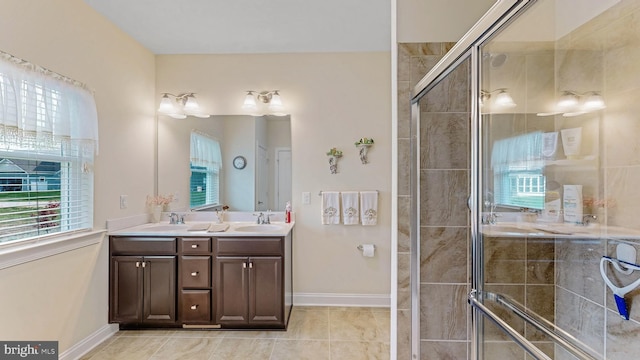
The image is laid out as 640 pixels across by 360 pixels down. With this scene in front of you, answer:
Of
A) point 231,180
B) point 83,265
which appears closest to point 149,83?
point 231,180

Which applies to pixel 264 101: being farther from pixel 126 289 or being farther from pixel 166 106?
pixel 126 289

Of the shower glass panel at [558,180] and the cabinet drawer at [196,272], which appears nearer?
the shower glass panel at [558,180]

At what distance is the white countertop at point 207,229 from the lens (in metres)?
2.57

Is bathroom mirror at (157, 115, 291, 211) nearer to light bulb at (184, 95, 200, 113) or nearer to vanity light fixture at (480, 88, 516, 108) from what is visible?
light bulb at (184, 95, 200, 113)

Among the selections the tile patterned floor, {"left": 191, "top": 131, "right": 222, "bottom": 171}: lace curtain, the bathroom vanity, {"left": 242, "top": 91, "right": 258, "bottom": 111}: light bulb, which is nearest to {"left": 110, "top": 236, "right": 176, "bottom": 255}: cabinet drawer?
the bathroom vanity

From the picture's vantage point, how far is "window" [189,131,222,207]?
323 centimetres

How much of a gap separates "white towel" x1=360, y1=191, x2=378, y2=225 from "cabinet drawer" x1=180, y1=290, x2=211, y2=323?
64.3 inches

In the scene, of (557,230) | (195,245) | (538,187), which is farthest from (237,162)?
(557,230)

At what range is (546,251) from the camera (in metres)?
1.54

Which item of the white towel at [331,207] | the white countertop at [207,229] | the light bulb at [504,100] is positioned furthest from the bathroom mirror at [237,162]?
the light bulb at [504,100]

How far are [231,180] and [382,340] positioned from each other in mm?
2147

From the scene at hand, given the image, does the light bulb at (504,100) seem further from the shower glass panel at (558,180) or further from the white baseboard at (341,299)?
the white baseboard at (341,299)

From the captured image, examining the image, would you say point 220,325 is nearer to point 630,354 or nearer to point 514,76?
point 630,354

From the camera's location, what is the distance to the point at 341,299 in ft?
10.3
